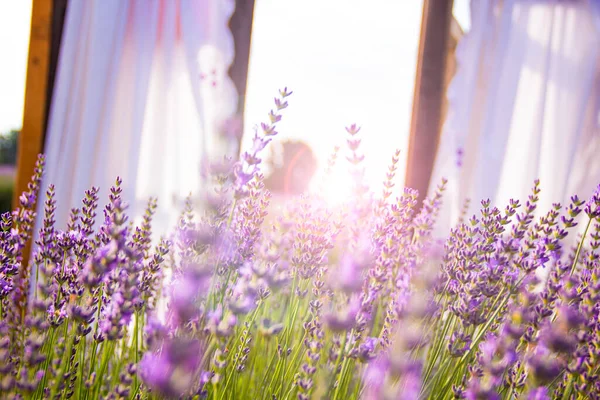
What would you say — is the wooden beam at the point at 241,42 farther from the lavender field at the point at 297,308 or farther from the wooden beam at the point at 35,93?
the lavender field at the point at 297,308

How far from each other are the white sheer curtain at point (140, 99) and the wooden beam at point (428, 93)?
1.18 meters

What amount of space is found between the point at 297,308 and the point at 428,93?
2383mm

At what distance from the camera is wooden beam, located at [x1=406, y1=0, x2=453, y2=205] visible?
2885mm

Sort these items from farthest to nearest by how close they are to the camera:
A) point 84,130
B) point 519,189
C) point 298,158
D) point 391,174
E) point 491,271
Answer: point 298,158 < point 519,189 < point 84,130 < point 391,174 < point 491,271

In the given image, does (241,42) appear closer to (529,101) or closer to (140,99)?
(140,99)

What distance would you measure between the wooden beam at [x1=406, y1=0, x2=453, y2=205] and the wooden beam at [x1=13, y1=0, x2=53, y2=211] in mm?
2190

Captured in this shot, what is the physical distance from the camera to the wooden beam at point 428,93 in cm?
288

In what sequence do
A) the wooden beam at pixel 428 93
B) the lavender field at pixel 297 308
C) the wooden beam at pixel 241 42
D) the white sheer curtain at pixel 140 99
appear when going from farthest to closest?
the wooden beam at pixel 428 93, the wooden beam at pixel 241 42, the white sheer curtain at pixel 140 99, the lavender field at pixel 297 308

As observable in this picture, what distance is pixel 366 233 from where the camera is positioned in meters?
1.05

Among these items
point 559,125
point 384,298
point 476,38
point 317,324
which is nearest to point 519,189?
point 559,125

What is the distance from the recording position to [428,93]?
115 inches

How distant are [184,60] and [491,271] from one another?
7.38 feet

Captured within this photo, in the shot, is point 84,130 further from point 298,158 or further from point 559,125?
point 298,158

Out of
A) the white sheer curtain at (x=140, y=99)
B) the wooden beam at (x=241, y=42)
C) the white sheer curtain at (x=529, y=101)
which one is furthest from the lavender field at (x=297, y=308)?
the white sheer curtain at (x=529, y=101)
